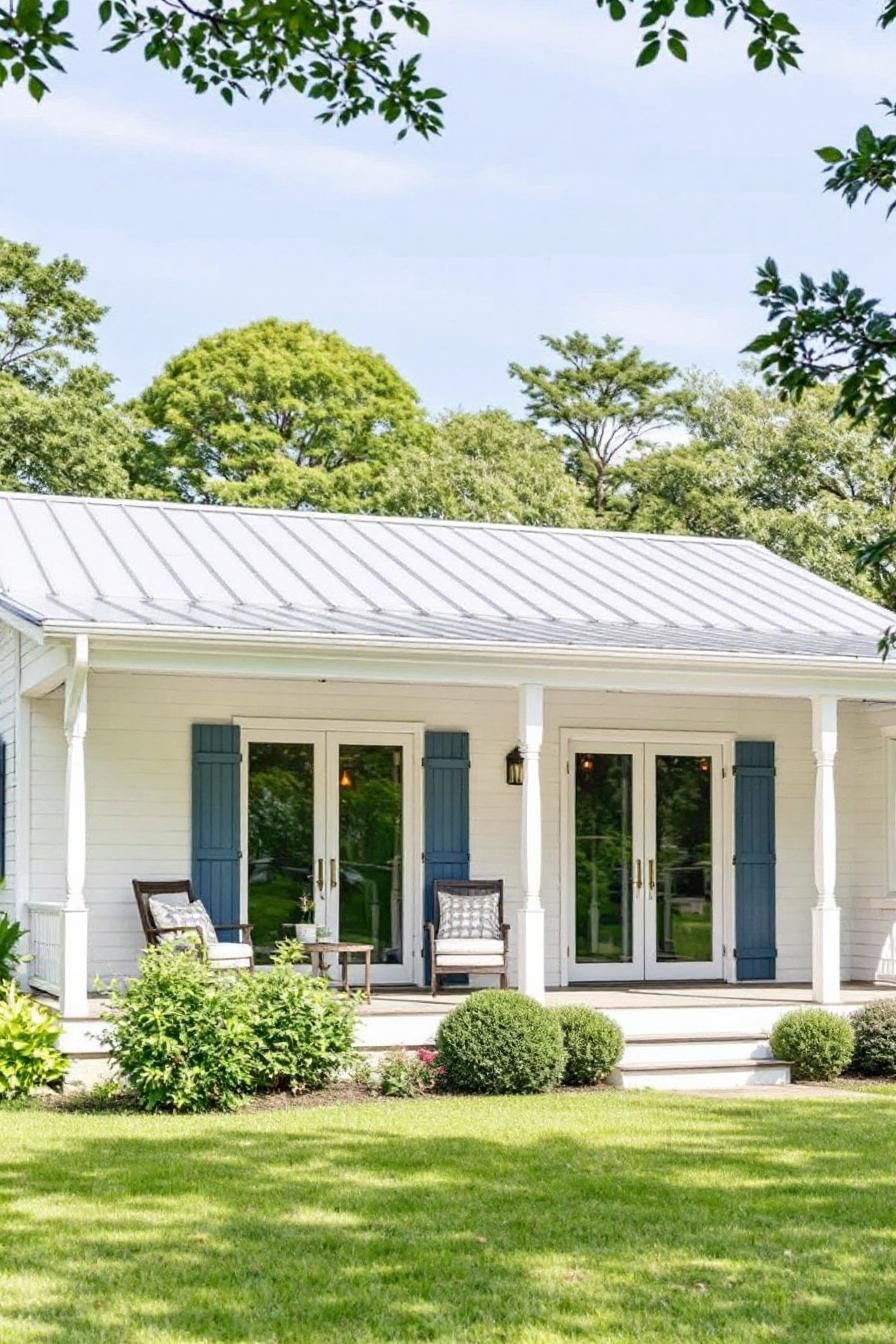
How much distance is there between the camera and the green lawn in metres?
5.52

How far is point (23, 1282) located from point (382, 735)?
7991 millimetres

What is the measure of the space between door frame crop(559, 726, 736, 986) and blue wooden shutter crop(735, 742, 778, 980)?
0.07 meters

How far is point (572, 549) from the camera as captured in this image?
53.4 ft

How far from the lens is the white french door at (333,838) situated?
13.3 metres

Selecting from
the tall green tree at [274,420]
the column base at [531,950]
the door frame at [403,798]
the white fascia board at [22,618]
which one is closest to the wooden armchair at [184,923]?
the door frame at [403,798]

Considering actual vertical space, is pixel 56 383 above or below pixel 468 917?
above

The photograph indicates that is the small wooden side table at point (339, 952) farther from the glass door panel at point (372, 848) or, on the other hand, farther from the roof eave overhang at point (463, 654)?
the roof eave overhang at point (463, 654)

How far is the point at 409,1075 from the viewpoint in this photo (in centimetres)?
1055

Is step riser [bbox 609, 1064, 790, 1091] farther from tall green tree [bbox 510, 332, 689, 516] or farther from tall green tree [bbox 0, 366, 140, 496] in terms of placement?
tall green tree [bbox 510, 332, 689, 516]

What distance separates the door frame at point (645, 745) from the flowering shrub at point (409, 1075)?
3465mm

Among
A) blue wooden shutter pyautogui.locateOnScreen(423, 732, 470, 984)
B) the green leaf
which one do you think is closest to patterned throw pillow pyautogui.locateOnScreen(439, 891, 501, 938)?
blue wooden shutter pyautogui.locateOnScreen(423, 732, 470, 984)

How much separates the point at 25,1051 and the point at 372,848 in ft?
13.2

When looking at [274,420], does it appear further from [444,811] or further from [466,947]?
[466,947]

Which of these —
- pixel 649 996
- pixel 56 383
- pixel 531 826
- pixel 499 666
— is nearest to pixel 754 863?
pixel 649 996
